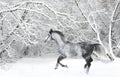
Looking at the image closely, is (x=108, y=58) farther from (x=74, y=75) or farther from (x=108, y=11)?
(x=108, y=11)

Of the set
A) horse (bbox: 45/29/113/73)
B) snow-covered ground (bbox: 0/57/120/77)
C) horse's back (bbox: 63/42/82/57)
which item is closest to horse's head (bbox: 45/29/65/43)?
horse (bbox: 45/29/113/73)

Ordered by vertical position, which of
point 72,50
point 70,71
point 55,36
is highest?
point 55,36

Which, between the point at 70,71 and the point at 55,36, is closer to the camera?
the point at 55,36

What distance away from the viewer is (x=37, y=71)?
9.00m

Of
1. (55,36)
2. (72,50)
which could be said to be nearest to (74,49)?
(72,50)

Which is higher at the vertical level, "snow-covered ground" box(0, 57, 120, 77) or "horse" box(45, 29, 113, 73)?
"horse" box(45, 29, 113, 73)

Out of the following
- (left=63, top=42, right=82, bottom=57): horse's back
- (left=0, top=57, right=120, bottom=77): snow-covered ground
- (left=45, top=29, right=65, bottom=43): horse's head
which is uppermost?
(left=45, top=29, right=65, bottom=43): horse's head

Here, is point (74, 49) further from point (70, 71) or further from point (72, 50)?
point (70, 71)

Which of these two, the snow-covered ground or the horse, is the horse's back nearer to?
the horse

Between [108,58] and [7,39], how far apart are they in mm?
6386

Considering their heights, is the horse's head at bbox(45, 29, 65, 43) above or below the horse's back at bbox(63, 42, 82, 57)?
above

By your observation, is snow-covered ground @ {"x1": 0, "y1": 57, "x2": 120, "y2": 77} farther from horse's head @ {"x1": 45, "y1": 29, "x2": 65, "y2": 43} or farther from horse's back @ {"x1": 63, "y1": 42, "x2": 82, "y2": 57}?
horse's head @ {"x1": 45, "y1": 29, "x2": 65, "y2": 43}

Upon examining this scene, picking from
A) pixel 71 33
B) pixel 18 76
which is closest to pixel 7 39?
pixel 71 33

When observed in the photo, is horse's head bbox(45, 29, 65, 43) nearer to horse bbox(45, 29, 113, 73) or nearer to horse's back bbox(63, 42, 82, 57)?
horse bbox(45, 29, 113, 73)
